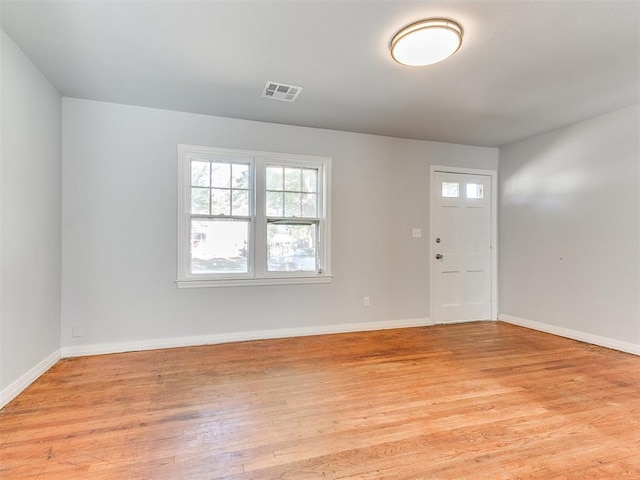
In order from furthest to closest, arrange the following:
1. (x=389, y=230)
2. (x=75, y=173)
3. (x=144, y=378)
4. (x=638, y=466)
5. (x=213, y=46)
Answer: (x=389, y=230)
(x=75, y=173)
(x=144, y=378)
(x=213, y=46)
(x=638, y=466)

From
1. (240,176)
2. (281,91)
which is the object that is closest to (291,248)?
(240,176)

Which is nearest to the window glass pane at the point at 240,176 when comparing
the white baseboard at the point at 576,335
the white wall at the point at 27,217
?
the white wall at the point at 27,217

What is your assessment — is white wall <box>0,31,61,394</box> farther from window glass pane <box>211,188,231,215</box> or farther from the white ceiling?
window glass pane <box>211,188,231,215</box>

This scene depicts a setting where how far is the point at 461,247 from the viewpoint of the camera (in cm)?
465

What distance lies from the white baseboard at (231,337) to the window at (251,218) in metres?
0.57

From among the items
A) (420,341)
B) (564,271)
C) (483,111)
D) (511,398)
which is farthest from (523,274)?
(511,398)

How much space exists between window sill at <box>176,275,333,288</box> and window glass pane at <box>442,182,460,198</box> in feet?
6.59

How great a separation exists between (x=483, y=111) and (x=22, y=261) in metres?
4.31

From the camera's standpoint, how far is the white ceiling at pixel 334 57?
77.5 inches

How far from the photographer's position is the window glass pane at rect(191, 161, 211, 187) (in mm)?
3609

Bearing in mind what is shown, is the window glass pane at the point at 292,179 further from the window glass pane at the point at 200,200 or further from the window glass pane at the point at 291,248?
the window glass pane at the point at 200,200

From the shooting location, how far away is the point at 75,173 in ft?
10.6

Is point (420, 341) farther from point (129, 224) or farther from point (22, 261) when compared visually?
point (22, 261)

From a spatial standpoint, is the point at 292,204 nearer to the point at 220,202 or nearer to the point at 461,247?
the point at 220,202
